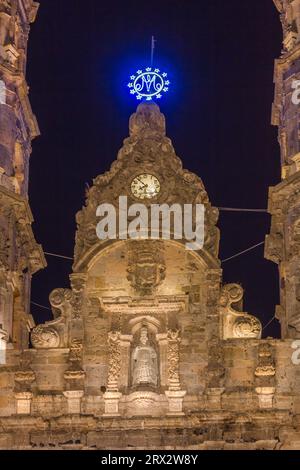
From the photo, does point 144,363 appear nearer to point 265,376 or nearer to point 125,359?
point 125,359

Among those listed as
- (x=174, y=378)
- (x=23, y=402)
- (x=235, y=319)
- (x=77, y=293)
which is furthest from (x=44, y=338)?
(x=235, y=319)

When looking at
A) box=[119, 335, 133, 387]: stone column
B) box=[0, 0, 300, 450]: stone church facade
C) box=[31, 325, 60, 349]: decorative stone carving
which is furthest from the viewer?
box=[31, 325, 60, 349]: decorative stone carving

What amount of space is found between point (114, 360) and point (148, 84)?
8.11 m

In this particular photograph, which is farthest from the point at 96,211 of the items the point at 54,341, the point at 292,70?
the point at 292,70

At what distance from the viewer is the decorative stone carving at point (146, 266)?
40.8m

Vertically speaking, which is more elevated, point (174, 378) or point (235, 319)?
point (235, 319)

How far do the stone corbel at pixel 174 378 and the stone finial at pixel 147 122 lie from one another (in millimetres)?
5643

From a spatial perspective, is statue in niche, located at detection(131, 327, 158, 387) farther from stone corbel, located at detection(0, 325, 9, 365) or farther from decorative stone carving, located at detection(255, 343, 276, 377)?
stone corbel, located at detection(0, 325, 9, 365)

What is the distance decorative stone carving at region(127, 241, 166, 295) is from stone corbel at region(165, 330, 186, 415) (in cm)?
140

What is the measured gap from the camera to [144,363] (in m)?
39.8

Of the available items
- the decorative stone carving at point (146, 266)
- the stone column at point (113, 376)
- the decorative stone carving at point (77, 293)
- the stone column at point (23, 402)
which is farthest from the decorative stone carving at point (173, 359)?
the stone column at point (23, 402)

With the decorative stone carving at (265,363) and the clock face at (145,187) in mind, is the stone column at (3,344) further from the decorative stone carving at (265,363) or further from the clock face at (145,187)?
the decorative stone carving at (265,363)

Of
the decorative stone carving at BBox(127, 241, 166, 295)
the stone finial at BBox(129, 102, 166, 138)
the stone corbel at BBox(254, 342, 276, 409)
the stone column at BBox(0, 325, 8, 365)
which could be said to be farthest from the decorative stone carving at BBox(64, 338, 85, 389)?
the stone finial at BBox(129, 102, 166, 138)

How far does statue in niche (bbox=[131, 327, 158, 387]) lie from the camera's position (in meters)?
39.7
